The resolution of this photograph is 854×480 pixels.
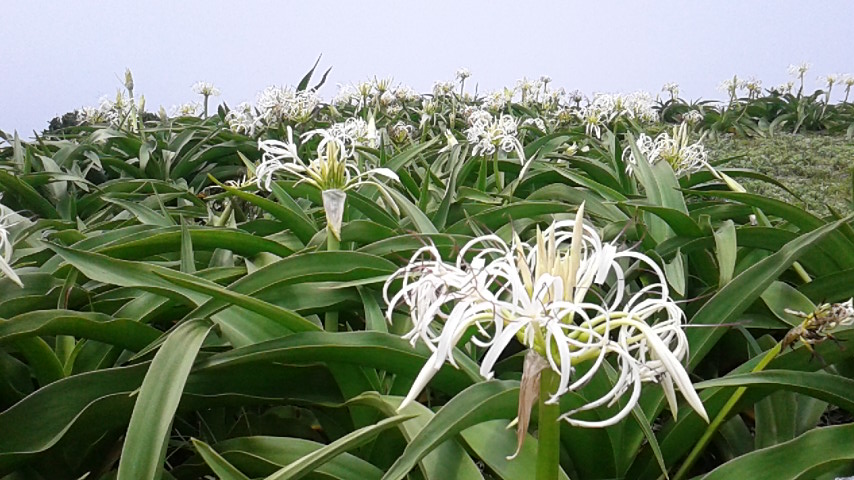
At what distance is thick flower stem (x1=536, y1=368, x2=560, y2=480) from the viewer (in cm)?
53

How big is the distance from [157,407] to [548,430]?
401 millimetres

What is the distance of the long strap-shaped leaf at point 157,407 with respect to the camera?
644mm

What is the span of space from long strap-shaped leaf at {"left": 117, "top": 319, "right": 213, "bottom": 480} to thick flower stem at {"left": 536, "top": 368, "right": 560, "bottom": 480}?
1.20 ft

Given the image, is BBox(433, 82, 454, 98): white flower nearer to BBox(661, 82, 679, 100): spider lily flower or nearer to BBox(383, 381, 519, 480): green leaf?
BBox(661, 82, 679, 100): spider lily flower

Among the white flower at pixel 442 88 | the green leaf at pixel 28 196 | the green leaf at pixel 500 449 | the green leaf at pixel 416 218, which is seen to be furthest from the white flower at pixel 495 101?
the green leaf at pixel 500 449

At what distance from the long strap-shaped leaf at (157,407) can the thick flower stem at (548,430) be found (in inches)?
14.4

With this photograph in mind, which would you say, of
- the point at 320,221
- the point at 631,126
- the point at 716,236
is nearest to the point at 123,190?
the point at 320,221

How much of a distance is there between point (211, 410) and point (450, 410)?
469 mm

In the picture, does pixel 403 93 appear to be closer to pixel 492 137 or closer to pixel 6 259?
pixel 492 137

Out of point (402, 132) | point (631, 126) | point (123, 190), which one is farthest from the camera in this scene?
point (631, 126)

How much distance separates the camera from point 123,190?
209cm

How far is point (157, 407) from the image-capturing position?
69 cm

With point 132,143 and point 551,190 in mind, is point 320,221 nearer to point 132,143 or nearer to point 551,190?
point 551,190

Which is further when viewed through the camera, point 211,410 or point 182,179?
point 182,179
